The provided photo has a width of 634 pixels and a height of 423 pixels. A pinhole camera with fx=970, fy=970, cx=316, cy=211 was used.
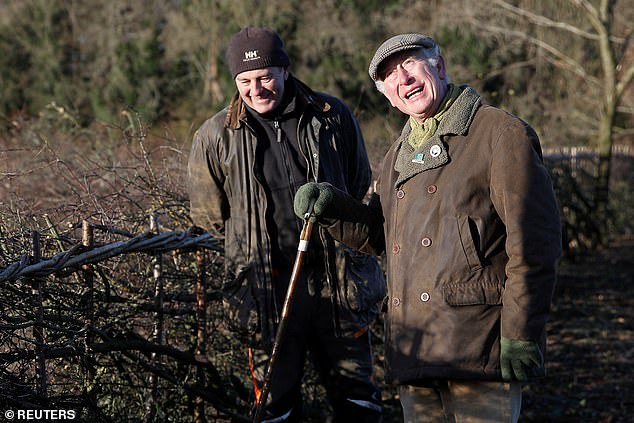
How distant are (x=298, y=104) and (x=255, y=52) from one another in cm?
31

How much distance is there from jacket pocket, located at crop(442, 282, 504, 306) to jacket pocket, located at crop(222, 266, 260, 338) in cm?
132

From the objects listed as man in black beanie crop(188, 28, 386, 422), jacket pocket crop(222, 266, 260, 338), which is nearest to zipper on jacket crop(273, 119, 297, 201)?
man in black beanie crop(188, 28, 386, 422)

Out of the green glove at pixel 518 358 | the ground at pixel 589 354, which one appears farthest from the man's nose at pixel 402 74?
the ground at pixel 589 354

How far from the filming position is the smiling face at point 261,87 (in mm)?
4250

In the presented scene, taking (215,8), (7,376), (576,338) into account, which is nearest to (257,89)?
(7,376)

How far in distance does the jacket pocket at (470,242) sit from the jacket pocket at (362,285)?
1.20 meters

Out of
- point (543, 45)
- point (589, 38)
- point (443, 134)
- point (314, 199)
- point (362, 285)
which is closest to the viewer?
point (443, 134)

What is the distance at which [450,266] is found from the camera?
3.17 metres

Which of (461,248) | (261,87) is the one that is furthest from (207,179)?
(461,248)

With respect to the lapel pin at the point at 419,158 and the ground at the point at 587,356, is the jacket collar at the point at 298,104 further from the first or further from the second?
the ground at the point at 587,356

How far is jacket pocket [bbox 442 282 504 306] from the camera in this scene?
124 inches

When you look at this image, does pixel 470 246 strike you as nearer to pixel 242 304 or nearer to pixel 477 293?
pixel 477 293

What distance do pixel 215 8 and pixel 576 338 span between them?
16835mm

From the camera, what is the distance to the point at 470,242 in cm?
314
